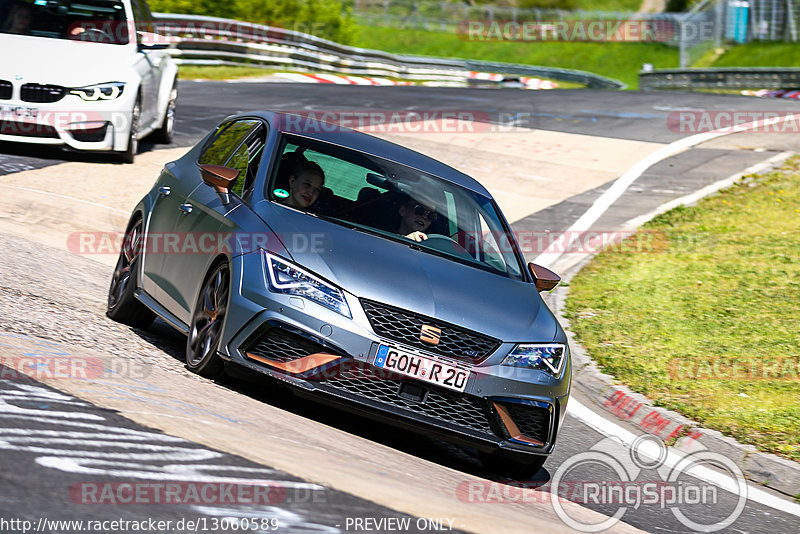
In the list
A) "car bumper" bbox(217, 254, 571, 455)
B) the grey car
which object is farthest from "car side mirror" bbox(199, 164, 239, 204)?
"car bumper" bbox(217, 254, 571, 455)

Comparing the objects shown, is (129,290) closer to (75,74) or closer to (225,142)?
(225,142)

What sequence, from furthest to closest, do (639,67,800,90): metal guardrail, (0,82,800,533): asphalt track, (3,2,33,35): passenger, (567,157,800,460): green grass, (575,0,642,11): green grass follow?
(575,0,642,11): green grass → (639,67,800,90): metal guardrail → (3,2,33,35): passenger → (567,157,800,460): green grass → (0,82,800,533): asphalt track

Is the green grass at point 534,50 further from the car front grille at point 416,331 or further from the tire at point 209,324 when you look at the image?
the car front grille at point 416,331

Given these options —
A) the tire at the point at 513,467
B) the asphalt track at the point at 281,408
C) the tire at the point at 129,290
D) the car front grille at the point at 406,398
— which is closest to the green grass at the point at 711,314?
the asphalt track at the point at 281,408

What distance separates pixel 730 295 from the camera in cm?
1109

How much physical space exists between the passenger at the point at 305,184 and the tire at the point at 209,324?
25.8 inches

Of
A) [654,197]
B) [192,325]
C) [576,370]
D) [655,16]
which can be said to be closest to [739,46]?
[655,16]

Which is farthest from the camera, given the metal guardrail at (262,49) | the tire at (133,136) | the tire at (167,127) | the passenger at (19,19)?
the metal guardrail at (262,49)

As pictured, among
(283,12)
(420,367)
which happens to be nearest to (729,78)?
(283,12)

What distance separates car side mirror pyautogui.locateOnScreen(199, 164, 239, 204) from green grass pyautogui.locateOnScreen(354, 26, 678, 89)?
200 feet

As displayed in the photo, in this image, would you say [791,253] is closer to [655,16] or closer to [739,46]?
[739,46]

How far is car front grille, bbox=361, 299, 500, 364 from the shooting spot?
5.59 m

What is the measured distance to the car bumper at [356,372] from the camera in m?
5.56

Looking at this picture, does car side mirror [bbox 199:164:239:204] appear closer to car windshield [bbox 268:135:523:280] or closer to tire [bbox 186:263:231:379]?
car windshield [bbox 268:135:523:280]
